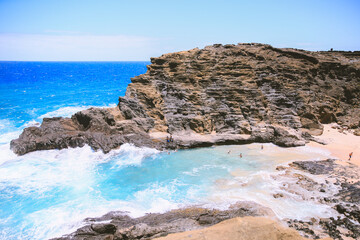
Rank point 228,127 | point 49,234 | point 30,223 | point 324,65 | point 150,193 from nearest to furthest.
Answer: point 49,234 → point 30,223 → point 150,193 → point 228,127 → point 324,65

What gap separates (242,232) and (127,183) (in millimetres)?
9641

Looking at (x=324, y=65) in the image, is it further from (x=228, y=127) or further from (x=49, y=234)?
(x=49, y=234)

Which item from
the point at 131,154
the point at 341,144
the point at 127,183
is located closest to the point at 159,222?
the point at 127,183

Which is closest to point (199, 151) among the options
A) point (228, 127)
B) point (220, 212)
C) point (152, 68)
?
point (228, 127)

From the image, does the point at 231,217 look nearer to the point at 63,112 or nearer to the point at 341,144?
the point at 341,144

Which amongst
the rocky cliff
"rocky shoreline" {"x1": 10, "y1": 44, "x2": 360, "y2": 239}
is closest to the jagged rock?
"rocky shoreline" {"x1": 10, "y1": 44, "x2": 360, "y2": 239}

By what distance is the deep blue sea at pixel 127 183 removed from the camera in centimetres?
1461

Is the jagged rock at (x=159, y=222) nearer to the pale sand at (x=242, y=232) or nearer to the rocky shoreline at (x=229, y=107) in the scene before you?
the pale sand at (x=242, y=232)

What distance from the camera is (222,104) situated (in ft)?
91.8

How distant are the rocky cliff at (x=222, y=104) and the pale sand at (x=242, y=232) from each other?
12988mm

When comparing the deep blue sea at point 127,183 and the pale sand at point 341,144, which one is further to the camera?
the pale sand at point 341,144

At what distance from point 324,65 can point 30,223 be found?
117 ft

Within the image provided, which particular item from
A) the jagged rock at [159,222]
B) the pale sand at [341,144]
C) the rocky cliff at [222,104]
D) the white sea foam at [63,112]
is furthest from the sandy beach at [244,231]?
the white sea foam at [63,112]

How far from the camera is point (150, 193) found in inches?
669
